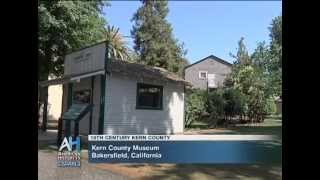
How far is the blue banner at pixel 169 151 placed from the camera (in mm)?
6535

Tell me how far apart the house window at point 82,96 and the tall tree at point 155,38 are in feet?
9.98

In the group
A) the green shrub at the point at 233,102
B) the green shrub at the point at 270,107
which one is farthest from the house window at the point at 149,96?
the green shrub at the point at 270,107

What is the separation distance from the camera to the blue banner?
21.4 ft

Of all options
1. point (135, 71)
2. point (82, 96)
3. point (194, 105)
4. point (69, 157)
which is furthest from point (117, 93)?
point (69, 157)

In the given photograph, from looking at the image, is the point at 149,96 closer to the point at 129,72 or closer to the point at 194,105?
the point at 129,72

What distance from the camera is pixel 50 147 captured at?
485 inches

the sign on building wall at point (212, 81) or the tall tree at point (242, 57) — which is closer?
the tall tree at point (242, 57)

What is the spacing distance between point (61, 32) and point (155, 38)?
14.1ft

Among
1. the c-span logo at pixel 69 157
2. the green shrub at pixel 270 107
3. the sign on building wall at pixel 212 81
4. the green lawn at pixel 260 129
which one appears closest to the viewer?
the c-span logo at pixel 69 157

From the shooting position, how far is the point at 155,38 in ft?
73.3

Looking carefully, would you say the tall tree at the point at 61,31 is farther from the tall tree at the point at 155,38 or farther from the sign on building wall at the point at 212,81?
the sign on building wall at the point at 212,81

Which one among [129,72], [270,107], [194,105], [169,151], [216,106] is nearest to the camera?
[169,151]
